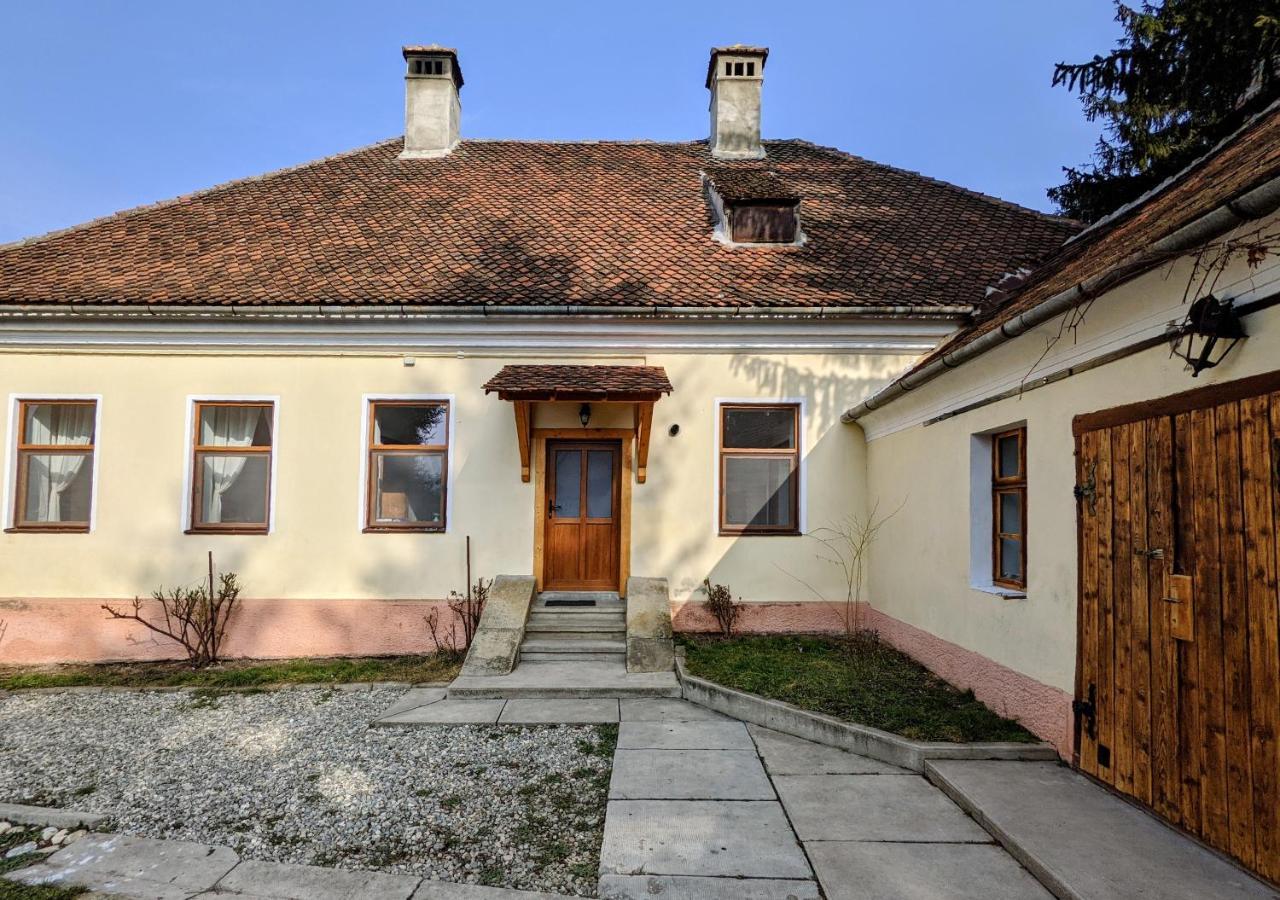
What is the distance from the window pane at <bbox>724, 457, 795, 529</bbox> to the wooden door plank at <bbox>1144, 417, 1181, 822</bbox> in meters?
5.58

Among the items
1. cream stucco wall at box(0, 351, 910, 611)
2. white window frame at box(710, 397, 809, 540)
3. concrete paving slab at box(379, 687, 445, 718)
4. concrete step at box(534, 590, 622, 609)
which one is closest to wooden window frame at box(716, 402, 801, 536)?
white window frame at box(710, 397, 809, 540)

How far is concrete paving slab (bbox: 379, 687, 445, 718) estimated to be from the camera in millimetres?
7043

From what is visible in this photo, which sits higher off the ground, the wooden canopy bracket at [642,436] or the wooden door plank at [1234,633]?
the wooden canopy bracket at [642,436]

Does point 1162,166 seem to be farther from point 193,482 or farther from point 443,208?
point 193,482

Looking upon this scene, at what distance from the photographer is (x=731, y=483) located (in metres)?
9.97

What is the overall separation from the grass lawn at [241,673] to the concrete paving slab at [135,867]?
3853 mm

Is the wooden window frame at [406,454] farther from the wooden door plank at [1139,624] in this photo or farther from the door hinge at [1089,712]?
the wooden door plank at [1139,624]

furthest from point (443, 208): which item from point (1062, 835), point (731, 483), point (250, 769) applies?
point (1062, 835)

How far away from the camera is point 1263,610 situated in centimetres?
365

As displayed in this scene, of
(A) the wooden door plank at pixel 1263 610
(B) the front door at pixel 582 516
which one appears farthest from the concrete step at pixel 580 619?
(A) the wooden door plank at pixel 1263 610

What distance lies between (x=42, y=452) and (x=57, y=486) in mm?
Result: 475

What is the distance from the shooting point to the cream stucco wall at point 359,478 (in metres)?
9.52

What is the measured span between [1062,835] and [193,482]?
391 inches

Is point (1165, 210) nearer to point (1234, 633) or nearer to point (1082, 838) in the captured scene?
A: point (1234, 633)
